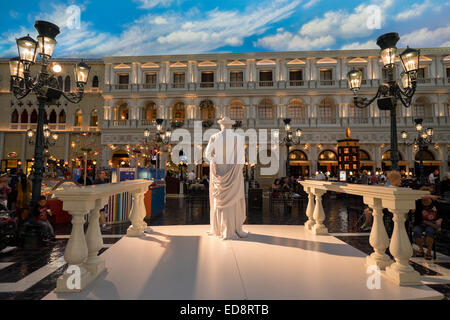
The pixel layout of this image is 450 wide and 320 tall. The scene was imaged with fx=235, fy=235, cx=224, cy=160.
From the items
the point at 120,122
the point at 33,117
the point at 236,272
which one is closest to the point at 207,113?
the point at 120,122

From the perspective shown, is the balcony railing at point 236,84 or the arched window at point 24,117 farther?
the arched window at point 24,117

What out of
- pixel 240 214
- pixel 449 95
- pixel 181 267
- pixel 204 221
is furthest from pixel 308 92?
pixel 181 267

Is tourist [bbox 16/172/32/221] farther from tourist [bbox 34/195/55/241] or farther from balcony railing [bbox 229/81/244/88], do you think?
balcony railing [bbox 229/81/244/88]

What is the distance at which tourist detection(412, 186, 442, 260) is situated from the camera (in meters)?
3.92

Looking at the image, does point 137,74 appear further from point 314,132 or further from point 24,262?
point 24,262

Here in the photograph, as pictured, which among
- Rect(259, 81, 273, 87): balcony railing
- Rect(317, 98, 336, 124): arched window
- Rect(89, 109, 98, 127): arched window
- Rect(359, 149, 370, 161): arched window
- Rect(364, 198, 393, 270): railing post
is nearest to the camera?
Rect(364, 198, 393, 270): railing post

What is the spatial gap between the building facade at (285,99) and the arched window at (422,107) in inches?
3.3

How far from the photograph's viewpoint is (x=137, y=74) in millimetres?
23047

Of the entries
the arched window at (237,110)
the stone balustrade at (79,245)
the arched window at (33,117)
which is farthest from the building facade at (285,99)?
the stone balustrade at (79,245)

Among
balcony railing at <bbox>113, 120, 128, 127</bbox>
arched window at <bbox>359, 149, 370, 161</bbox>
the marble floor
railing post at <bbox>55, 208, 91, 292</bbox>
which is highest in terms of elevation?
balcony railing at <bbox>113, 120, 128, 127</bbox>

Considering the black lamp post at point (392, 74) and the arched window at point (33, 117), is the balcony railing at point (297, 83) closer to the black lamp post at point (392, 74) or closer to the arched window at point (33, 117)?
the black lamp post at point (392, 74)

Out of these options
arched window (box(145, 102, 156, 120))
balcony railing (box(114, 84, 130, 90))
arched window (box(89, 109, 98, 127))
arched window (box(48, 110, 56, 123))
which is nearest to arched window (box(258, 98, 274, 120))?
arched window (box(145, 102, 156, 120))

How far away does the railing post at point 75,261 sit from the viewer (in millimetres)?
2486

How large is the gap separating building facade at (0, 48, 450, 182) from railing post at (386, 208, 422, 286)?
19008mm
